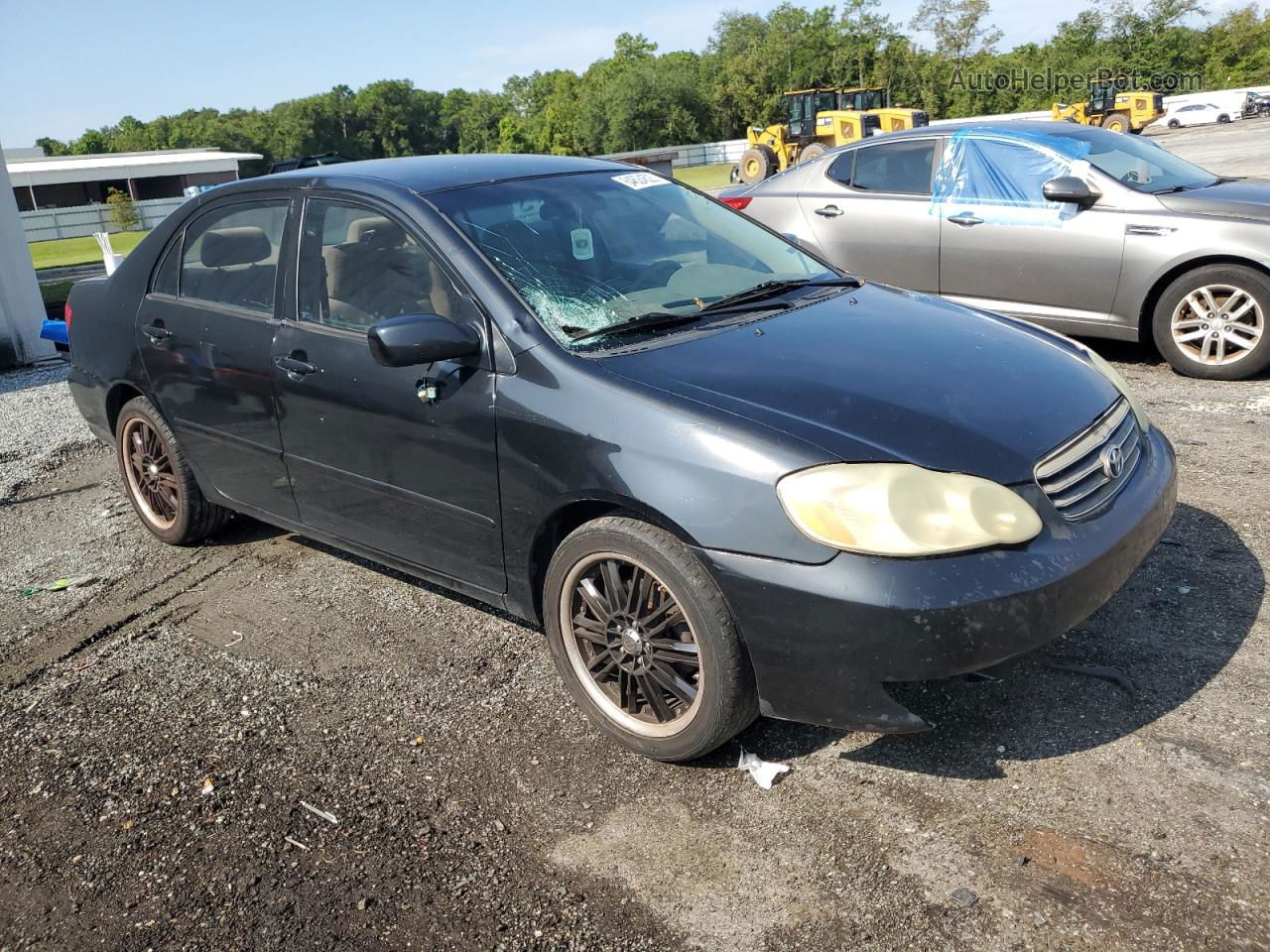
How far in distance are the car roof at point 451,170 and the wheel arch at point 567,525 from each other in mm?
1355

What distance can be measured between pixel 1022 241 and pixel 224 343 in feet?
16.8

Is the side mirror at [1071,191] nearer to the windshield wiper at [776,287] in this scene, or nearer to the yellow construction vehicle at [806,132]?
the windshield wiper at [776,287]

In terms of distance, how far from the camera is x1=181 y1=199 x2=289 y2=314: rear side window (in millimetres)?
4113

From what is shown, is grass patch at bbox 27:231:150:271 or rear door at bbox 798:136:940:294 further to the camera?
grass patch at bbox 27:231:150:271

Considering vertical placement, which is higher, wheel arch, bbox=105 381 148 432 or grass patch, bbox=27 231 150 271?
wheel arch, bbox=105 381 148 432

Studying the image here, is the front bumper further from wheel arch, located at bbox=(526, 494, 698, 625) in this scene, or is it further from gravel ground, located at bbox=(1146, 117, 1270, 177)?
gravel ground, located at bbox=(1146, 117, 1270, 177)

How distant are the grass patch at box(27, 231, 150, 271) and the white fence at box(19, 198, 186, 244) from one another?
346 millimetres

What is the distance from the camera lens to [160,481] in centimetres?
504

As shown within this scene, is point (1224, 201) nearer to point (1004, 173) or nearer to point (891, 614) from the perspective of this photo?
point (1004, 173)

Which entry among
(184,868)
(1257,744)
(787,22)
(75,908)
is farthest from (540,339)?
(787,22)

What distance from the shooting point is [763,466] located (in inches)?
105

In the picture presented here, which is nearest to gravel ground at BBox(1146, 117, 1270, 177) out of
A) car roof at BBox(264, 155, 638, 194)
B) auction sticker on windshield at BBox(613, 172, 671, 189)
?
auction sticker on windshield at BBox(613, 172, 671, 189)

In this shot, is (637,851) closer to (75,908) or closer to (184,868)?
(184,868)

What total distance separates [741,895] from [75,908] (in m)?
1.72
